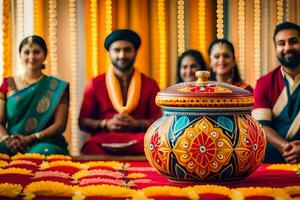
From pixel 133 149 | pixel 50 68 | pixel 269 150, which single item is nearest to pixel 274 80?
pixel 269 150

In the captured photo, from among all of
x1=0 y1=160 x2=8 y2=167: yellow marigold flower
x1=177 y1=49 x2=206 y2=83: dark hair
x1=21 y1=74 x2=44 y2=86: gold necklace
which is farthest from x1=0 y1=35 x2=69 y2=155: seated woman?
x1=0 y1=160 x2=8 y2=167: yellow marigold flower

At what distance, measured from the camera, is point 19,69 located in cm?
462

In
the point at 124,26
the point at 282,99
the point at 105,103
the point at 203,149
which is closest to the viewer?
the point at 203,149

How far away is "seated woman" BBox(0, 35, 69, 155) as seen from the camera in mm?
3924

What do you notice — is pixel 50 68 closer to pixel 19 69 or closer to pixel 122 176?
pixel 19 69

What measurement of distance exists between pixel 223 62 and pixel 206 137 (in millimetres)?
2540

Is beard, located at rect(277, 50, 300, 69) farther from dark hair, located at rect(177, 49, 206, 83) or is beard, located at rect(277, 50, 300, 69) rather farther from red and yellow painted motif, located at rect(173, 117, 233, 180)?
red and yellow painted motif, located at rect(173, 117, 233, 180)

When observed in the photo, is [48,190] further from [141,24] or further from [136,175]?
[141,24]

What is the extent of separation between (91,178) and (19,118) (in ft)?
7.50

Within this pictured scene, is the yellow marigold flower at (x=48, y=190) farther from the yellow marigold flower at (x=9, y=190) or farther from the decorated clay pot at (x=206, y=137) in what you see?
the decorated clay pot at (x=206, y=137)

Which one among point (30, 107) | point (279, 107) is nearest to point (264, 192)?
point (279, 107)

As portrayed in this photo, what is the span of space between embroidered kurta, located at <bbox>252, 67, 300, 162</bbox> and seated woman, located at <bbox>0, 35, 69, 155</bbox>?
1251 mm

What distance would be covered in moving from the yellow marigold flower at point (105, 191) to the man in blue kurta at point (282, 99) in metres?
1.98

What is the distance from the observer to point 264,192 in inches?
59.7
